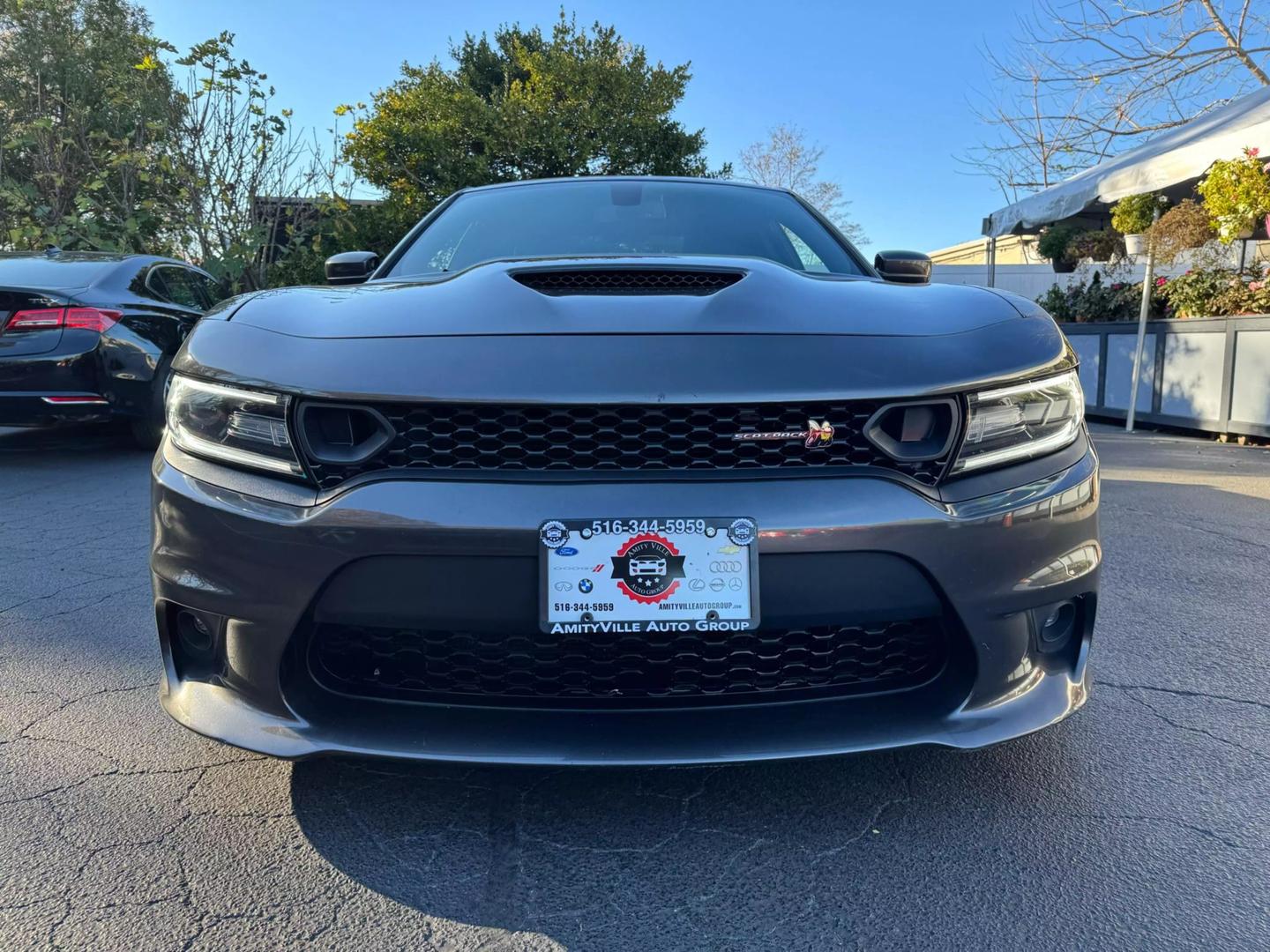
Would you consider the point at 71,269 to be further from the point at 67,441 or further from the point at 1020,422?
the point at 1020,422

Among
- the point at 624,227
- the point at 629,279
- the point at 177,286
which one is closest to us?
the point at 629,279

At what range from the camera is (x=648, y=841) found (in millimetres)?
1547

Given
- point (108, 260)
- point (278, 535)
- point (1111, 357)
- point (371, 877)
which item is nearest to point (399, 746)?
point (371, 877)

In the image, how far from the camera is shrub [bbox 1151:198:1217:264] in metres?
7.21

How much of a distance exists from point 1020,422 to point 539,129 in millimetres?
14328

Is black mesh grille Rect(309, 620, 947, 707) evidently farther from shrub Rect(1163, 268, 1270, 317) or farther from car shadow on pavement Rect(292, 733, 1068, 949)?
shrub Rect(1163, 268, 1270, 317)

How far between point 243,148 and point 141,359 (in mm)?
6500

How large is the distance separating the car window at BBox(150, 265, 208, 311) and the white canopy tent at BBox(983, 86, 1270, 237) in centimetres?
765

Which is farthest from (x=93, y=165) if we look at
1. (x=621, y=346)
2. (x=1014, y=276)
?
(x=1014, y=276)

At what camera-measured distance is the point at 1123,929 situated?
1.33 meters

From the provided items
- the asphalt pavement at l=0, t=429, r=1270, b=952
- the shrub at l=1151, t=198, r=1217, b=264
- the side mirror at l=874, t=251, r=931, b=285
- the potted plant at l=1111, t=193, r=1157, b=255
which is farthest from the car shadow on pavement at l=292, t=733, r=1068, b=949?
the potted plant at l=1111, t=193, r=1157, b=255

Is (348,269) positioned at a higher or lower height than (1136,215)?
lower

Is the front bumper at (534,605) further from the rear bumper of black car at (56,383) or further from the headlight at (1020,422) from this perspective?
the rear bumper of black car at (56,383)

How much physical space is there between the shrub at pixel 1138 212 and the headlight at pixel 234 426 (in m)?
8.42
